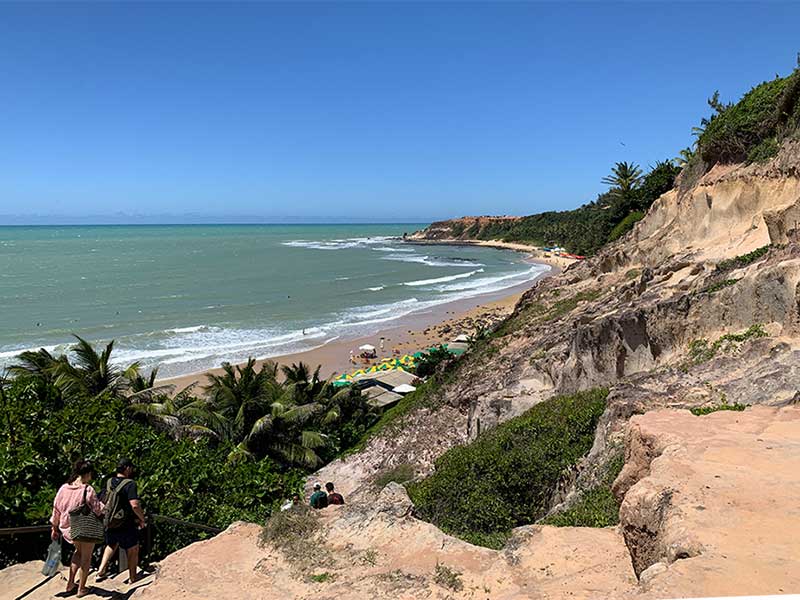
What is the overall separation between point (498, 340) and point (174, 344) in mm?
21123

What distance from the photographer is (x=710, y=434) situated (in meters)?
6.21

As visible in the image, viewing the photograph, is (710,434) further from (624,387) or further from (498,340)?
(498,340)

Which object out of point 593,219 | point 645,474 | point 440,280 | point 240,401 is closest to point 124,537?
point 645,474

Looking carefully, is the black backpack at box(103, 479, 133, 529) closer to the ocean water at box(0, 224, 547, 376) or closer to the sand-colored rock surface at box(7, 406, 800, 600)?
the sand-colored rock surface at box(7, 406, 800, 600)

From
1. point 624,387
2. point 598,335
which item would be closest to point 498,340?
point 598,335

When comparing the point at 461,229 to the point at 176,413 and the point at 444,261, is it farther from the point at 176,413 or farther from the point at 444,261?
the point at 176,413

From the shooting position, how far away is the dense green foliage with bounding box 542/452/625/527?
20.3 feet

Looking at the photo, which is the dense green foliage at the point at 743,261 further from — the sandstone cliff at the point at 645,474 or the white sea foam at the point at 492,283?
the white sea foam at the point at 492,283

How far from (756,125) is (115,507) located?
898 inches

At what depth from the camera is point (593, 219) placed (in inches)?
4195

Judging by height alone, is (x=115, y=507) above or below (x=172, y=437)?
above

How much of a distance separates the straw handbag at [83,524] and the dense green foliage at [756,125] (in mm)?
20520

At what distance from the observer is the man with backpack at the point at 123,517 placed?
6121 mm

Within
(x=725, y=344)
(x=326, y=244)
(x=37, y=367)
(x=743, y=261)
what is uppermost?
(x=743, y=261)
